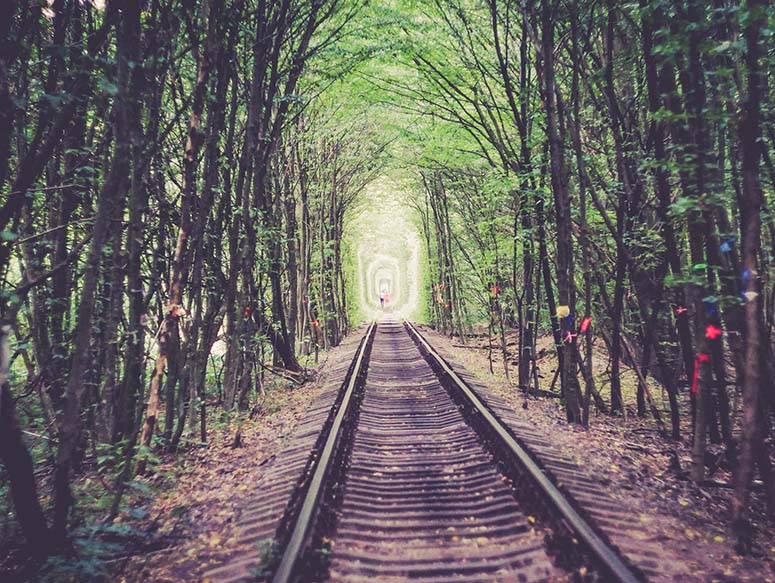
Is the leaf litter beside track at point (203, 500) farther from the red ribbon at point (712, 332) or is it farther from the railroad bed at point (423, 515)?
the red ribbon at point (712, 332)

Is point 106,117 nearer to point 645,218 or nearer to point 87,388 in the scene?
point 87,388

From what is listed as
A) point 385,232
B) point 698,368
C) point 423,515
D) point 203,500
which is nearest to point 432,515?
point 423,515

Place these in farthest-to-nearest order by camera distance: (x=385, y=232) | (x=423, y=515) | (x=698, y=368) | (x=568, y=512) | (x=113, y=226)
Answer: (x=385, y=232) < (x=113, y=226) < (x=698, y=368) < (x=423, y=515) < (x=568, y=512)

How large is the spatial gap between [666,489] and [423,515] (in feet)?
8.53

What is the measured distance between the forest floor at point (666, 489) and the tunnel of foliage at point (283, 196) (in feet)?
0.78

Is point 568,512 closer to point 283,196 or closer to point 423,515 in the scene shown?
point 423,515

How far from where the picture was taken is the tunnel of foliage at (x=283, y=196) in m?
3.71

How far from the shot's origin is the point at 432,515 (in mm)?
4145

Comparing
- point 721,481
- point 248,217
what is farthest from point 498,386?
point 248,217

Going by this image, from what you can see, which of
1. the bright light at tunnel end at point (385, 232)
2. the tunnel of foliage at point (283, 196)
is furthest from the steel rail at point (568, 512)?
the bright light at tunnel end at point (385, 232)

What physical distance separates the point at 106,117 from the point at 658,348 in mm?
7530

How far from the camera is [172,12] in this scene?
552 centimetres

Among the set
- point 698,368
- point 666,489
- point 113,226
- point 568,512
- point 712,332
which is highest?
point 113,226

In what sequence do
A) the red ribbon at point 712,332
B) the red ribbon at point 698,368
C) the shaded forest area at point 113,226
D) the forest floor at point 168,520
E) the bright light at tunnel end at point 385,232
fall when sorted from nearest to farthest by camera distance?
the forest floor at point 168,520 → the shaded forest area at point 113,226 → the red ribbon at point 712,332 → the red ribbon at point 698,368 → the bright light at tunnel end at point 385,232
